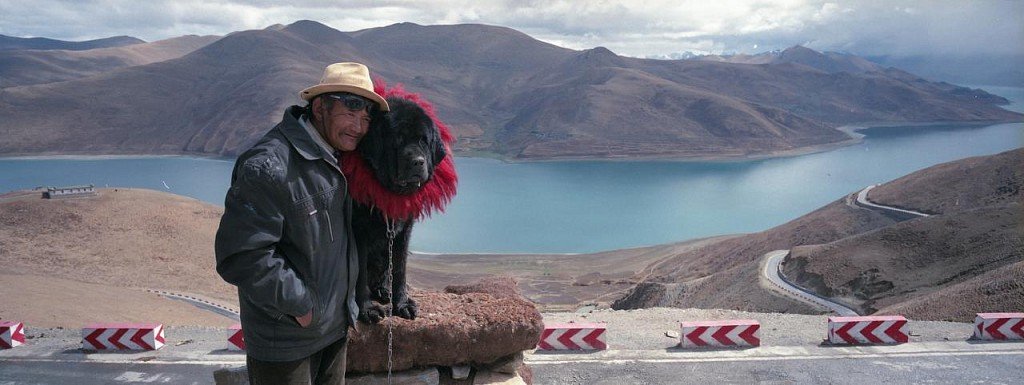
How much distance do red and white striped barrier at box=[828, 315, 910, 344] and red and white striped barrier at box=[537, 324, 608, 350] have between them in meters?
2.45

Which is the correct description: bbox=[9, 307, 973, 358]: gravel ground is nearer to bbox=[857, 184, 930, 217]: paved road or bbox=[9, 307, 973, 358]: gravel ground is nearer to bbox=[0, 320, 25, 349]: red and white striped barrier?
bbox=[0, 320, 25, 349]: red and white striped barrier

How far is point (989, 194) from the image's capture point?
102 feet

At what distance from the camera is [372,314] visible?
433 cm

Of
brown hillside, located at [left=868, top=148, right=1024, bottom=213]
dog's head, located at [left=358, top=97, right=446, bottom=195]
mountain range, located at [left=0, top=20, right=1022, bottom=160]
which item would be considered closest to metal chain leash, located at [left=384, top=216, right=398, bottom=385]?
dog's head, located at [left=358, top=97, right=446, bottom=195]

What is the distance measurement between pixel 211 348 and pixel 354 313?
16.7ft

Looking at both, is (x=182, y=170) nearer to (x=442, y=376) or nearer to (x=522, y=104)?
(x=522, y=104)

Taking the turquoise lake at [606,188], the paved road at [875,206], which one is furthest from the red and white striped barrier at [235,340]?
the turquoise lake at [606,188]

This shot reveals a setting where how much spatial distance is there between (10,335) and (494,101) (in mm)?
115295

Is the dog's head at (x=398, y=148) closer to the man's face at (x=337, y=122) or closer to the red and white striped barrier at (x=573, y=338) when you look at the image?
the man's face at (x=337, y=122)

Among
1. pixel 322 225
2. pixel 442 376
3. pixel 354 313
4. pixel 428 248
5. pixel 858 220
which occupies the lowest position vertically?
pixel 428 248

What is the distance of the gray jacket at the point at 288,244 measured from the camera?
2.74 metres

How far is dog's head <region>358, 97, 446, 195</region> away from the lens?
372cm

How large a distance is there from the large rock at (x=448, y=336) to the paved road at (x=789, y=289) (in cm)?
1570

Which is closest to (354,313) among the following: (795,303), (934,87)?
(795,303)
